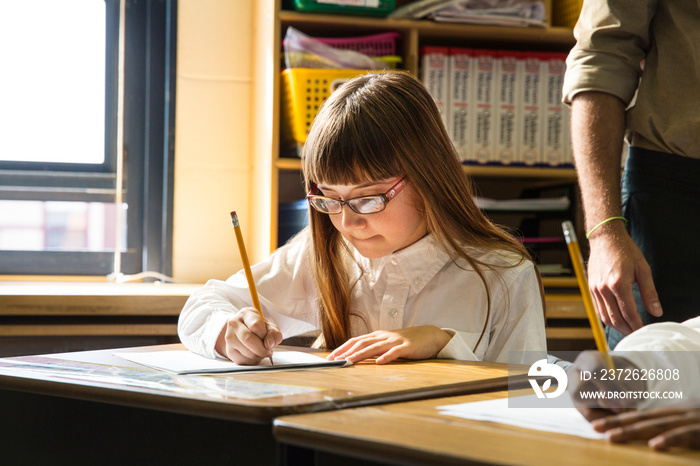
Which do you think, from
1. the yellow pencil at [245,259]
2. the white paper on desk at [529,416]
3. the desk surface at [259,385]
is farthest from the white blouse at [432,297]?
the white paper on desk at [529,416]

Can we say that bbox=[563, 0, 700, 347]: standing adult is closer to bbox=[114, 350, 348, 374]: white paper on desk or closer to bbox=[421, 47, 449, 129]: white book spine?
bbox=[114, 350, 348, 374]: white paper on desk

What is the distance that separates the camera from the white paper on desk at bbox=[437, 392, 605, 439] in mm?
569

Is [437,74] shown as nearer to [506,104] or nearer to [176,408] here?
[506,104]

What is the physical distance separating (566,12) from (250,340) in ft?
5.75

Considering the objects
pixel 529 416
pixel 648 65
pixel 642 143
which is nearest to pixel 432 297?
pixel 642 143

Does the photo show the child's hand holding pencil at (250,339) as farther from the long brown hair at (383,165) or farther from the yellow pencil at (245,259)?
the long brown hair at (383,165)

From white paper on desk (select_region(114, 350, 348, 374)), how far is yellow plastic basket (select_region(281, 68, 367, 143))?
100cm

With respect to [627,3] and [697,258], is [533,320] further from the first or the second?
[627,3]

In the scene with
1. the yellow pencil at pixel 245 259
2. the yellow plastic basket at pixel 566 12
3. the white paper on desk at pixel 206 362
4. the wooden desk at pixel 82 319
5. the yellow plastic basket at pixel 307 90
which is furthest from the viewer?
the yellow plastic basket at pixel 566 12

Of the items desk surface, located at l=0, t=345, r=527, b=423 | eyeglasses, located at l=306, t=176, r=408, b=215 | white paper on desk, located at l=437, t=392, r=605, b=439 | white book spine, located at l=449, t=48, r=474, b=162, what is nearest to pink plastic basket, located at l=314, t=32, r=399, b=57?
white book spine, located at l=449, t=48, r=474, b=162

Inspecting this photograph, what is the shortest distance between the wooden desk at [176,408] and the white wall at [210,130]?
1418 millimetres

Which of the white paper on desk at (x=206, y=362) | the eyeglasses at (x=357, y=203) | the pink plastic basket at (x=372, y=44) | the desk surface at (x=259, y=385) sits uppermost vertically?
the pink plastic basket at (x=372, y=44)

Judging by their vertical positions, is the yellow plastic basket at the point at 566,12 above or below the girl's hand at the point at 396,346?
above

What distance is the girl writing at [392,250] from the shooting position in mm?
1230
